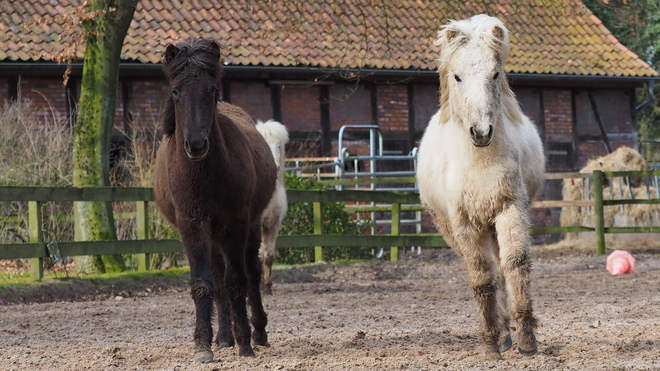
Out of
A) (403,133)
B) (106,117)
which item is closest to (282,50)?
(403,133)

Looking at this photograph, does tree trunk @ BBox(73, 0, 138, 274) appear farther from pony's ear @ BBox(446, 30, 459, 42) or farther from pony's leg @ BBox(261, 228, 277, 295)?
pony's ear @ BBox(446, 30, 459, 42)

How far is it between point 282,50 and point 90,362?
15052 mm

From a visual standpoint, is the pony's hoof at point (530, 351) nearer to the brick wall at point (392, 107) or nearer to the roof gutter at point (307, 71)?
the roof gutter at point (307, 71)

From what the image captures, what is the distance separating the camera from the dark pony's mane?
620 centimetres

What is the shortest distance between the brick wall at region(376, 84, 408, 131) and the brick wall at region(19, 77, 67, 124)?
7.31 meters

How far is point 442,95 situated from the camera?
6508 mm

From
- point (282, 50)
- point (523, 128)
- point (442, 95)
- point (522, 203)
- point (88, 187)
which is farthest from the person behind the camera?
point (282, 50)

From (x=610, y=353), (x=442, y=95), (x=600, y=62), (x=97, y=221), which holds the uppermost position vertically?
(x=600, y=62)

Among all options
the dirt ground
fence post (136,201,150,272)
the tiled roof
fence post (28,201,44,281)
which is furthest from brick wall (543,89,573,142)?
fence post (28,201,44,281)

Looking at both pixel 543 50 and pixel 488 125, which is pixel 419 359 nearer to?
pixel 488 125

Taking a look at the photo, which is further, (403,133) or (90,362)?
(403,133)

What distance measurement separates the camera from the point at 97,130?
12.4 metres

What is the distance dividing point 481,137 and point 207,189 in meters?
1.87

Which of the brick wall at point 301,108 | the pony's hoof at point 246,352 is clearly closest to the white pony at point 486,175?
the pony's hoof at point 246,352
